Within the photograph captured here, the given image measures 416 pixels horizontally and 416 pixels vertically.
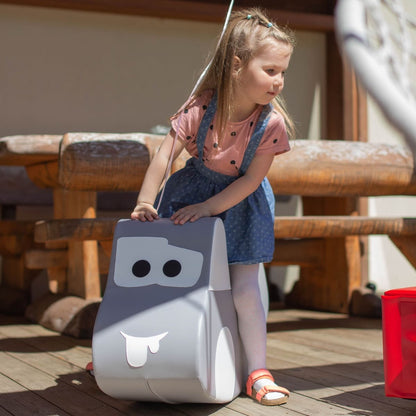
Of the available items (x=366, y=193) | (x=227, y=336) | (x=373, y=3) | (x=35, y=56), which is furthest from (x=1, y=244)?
(x=373, y=3)

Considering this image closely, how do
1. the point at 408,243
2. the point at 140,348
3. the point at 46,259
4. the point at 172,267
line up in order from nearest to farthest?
the point at 140,348
the point at 172,267
the point at 408,243
the point at 46,259

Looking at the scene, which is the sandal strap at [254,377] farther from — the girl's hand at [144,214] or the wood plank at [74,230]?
the wood plank at [74,230]

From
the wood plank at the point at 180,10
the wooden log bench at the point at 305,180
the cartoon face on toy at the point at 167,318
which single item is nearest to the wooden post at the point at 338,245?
the wooden log bench at the point at 305,180

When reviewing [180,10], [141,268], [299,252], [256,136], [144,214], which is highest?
[180,10]

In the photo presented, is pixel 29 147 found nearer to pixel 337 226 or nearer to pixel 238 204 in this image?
pixel 238 204

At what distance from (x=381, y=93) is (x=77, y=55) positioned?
4216 millimetres

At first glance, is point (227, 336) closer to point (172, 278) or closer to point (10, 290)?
point (172, 278)

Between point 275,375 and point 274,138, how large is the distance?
0.85 m

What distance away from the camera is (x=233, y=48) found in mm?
2211

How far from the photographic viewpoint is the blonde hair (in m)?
2.15

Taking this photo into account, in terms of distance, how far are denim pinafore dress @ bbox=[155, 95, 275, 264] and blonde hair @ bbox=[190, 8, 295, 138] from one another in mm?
51

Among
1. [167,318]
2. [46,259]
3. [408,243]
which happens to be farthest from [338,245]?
[167,318]

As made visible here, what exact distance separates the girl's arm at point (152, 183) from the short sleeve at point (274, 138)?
10.7 inches

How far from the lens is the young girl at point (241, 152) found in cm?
214
